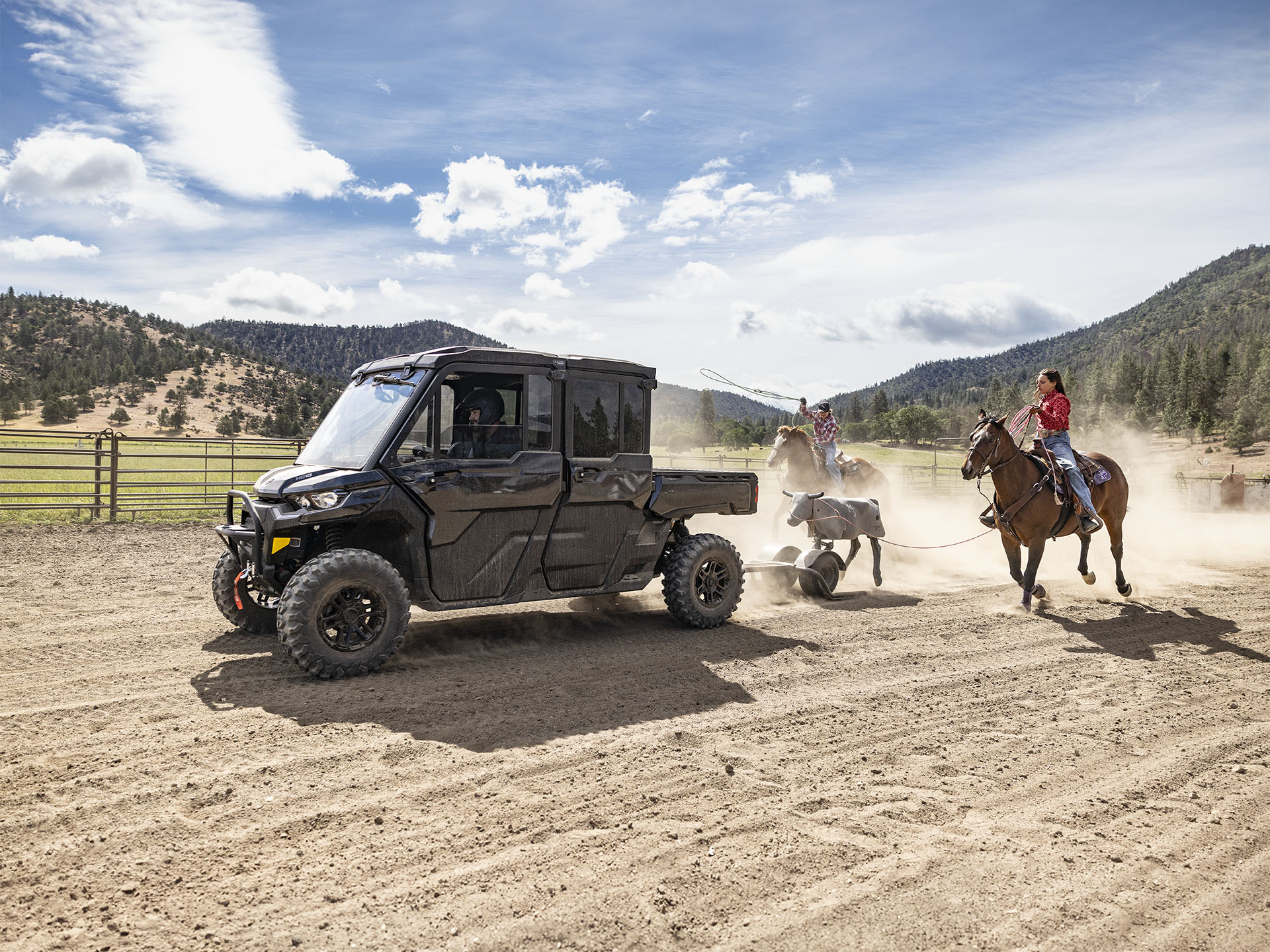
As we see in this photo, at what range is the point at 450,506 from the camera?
6.96m

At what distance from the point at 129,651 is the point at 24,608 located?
9.26 feet

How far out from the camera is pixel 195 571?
1159 cm

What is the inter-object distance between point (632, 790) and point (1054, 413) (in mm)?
9024

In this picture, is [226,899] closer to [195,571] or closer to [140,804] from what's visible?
[140,804]

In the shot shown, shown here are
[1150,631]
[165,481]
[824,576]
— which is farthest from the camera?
[165,481]

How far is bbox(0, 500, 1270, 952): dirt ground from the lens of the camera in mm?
3365

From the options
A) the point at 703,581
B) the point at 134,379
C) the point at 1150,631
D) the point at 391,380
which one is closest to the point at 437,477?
the point at 391,380

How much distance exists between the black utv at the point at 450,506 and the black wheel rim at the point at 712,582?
21 cm

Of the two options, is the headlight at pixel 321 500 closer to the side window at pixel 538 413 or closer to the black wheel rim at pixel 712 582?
the side window at pixel 538 413

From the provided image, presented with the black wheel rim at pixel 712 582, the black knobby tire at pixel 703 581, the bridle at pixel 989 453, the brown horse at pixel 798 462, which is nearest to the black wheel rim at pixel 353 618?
the black knobby tire at pixel 703 581

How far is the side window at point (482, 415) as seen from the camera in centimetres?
710

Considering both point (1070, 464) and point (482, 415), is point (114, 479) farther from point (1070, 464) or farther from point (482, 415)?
point (1070, 464)

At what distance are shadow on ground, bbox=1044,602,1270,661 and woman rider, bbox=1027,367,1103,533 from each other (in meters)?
1.30

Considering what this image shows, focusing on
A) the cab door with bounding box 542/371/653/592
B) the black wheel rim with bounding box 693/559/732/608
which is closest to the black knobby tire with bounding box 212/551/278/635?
the cab door with bounding box 542/371/653/592
